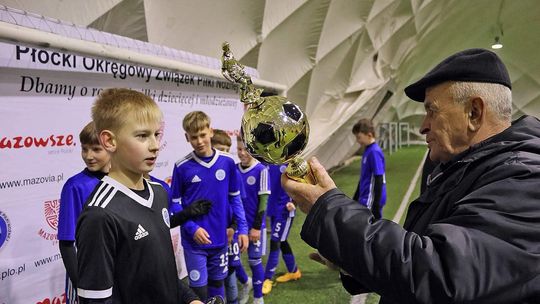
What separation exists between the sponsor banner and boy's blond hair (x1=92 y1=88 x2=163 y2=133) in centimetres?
118

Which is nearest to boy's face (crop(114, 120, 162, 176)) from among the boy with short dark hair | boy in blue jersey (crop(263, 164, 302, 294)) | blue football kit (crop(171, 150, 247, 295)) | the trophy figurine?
the boy with short dark hair

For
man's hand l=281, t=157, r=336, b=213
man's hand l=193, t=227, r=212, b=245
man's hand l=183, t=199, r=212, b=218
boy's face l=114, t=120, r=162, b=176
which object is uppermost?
boy's face l=114, t=120, r=162, b=176

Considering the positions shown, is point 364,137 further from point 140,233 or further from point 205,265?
point 140,233

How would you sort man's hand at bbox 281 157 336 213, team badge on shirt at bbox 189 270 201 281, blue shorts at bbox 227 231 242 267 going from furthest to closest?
blue shorts at bbox 227 231 242 267
team badge on shirt at bbox 189 270 201 281
man's hand at bbox 281 157 336 213

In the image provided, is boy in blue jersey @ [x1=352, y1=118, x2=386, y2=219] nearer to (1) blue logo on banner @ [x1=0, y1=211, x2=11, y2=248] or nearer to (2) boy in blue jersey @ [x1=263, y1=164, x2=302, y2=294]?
(2) boy in blue jersey @ [x1=263, y1=164, x2=302, y2=294]

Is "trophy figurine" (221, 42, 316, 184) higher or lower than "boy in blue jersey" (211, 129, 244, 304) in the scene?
higher

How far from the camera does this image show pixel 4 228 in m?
2.37

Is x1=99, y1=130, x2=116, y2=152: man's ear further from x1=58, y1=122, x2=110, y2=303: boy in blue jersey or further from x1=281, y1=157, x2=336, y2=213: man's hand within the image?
x1=281, y1=157, x2=336, y2=213: man's hand

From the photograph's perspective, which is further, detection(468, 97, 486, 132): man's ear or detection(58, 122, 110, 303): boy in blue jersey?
detection(58, 122, 110, 303): boy in blue jersey

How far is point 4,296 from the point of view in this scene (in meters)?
2.32

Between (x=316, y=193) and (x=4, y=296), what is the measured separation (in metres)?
2.31

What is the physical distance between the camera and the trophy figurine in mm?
1098

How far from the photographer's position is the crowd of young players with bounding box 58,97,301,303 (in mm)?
1392

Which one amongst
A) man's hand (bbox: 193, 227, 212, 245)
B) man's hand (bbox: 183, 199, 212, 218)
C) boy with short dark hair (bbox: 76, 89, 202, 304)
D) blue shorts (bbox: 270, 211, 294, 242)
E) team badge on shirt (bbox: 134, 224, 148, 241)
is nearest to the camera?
boy with short dark hair (bbox: 76, 89, 202, 304)
